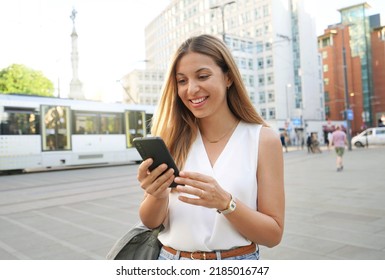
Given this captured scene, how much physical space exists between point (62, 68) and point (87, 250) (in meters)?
1.92

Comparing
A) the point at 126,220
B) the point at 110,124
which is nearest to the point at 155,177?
the point at 126,220

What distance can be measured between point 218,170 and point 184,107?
0.38 metres

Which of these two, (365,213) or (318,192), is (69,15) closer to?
(365,213)

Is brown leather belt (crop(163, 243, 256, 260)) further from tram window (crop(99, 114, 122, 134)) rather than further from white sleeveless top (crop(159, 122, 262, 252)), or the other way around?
tram window (crop(99, 114, 122, 134))

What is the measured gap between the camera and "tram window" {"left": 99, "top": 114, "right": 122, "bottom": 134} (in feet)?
51.4

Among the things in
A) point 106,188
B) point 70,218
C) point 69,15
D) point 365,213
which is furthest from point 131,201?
point 69,15

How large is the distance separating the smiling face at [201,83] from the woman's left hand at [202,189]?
1.08 ft

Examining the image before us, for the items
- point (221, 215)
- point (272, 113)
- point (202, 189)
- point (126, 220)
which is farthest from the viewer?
point (272, 113)

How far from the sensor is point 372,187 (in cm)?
723

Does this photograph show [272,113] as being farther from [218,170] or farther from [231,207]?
[231,207]

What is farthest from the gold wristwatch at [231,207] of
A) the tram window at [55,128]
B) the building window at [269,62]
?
the tram window at [55,128]

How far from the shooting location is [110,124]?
15945 millimetres

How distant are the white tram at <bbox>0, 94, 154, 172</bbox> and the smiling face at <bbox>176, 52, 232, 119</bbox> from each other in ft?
35.0
